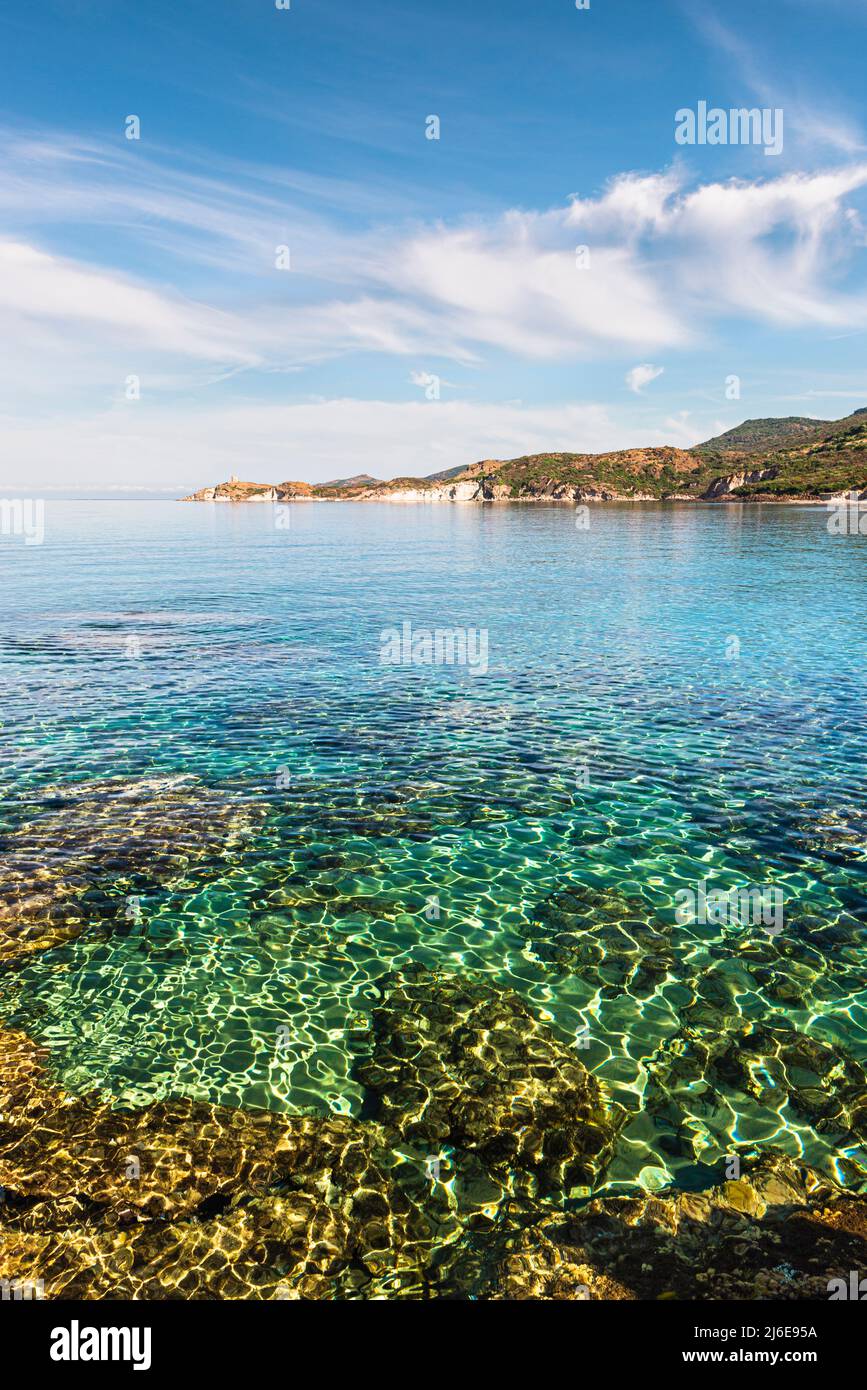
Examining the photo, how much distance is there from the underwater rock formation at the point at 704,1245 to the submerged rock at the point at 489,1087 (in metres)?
0.71

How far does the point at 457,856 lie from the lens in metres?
16.3

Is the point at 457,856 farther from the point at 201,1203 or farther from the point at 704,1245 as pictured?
the point at 704,1245

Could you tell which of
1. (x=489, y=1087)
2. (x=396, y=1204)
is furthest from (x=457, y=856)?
(x=396, y=1204)

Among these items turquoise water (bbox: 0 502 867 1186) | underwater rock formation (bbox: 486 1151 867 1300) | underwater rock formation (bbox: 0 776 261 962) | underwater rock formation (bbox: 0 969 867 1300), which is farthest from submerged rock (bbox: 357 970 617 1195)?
underwater rock formation (bbox: 0 776 261 962)

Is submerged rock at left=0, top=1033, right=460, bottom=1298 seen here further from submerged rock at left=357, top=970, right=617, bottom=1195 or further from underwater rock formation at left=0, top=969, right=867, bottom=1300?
submerged rock at left=357, top=970, right=617, bottom=1195

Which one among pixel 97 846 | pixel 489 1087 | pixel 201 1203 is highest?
pixel 97 846

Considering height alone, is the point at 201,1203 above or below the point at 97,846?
below

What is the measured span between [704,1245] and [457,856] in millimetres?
9201

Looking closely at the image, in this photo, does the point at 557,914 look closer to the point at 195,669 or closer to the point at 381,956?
the point at 381,956

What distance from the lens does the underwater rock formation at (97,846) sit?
535 inches

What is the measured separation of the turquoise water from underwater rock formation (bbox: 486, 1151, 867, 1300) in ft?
1.77

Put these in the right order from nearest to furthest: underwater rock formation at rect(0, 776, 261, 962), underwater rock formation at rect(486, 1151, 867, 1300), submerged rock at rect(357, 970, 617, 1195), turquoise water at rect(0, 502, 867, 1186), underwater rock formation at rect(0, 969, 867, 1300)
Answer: underwater rock formation at rect(486, 1151, 867, 1300) → underwater rock formation at rect(0, 969, 867, 1300) → submerged rock at rect(357, 970, 617, 1195) → turquoise water at rect(0, 502, 867, 1186) → underwater rock formation at rect(0, 776, 261, 962)

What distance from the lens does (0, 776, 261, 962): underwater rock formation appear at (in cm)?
1359
